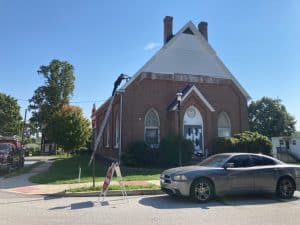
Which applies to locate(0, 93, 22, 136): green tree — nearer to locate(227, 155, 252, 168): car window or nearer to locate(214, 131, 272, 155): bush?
locate(214, 131, 272, 155): bush

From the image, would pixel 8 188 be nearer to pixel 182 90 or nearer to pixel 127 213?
pixel 127 213

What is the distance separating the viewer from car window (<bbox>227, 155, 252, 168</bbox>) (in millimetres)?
11438

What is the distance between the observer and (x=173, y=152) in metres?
22.7

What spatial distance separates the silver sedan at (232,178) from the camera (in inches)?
418

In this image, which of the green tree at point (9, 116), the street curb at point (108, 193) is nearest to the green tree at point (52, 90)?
the green tree at point (9, 116)

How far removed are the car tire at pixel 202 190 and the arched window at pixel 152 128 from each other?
1417cm

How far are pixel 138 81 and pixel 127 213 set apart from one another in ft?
54.4

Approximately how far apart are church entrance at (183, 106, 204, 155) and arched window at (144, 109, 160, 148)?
2077 millimetres

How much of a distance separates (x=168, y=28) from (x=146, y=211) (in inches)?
865

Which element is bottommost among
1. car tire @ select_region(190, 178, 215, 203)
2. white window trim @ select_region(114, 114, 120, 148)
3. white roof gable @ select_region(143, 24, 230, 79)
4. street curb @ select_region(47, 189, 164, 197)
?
street curb @ select_region(47, 189, 164, 197)

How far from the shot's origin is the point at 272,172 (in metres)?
11.5

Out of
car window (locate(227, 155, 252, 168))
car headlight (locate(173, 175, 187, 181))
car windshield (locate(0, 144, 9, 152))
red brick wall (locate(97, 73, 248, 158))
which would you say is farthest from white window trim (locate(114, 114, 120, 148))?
car headlight (locate(173, 175, 187, 181))

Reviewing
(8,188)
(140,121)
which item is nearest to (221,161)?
(8,188)

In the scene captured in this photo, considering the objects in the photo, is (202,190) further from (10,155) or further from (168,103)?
(168,103)
